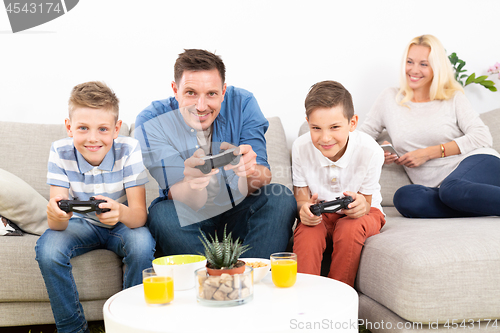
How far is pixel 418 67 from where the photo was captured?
1.98 m

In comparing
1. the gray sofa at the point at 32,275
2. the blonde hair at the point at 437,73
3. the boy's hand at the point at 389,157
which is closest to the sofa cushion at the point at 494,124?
the blonde hair at the point at 437,73

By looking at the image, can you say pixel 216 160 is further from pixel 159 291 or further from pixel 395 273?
pixel 395 273

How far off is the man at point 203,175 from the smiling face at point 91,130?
15 centimetres

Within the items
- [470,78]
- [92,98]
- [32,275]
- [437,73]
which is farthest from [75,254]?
[470,78]

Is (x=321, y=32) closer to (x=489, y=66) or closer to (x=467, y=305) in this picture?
(x=489, y=66)

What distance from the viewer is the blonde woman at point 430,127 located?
1.75 meters

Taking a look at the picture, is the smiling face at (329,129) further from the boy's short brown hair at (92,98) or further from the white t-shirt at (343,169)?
the boy's short brown hair at (92,98)

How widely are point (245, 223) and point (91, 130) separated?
59cm

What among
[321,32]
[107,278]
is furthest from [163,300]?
[321,32]

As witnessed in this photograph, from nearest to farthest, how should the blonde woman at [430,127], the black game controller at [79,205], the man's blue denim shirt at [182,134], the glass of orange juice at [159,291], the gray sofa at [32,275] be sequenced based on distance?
the glass of orange juice at [159,291], the black game controller at [79,205], the gray sofa at [32,275], the man's blue denim shirt at [182,134], the blonde woman at [430,127]

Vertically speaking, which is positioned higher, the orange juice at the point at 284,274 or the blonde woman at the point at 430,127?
the blonde woman at the point at 430,127

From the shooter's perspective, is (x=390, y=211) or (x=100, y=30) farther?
(x=100, y=30)

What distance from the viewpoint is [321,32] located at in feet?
7.47

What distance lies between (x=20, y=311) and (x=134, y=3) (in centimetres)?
149
